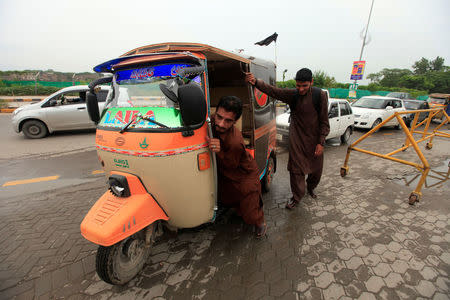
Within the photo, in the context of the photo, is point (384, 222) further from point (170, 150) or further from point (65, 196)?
point (65, 196)

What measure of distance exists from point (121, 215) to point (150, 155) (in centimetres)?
57

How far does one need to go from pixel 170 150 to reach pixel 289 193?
2877mm

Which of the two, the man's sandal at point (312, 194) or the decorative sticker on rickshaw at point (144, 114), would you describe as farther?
the man's sandal at point (312, 194)

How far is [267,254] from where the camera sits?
251 centimetres

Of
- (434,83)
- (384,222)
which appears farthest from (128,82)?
(434,83)

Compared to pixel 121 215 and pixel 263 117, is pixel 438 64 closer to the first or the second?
pixel 263 117

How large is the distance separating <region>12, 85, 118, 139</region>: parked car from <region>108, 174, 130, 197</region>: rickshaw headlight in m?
6.61

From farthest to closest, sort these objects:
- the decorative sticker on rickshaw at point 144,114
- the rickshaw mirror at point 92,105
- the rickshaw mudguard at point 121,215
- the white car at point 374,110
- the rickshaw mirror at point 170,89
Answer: the white car at point 374,110, the rickshaw mirror at point 92,105, the decorative sticker on rickshaw at point 144,114, the rickshaw mirror at point 170,89, the rickshaw mudguard at point 121,215

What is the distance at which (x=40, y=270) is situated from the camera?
2.26m

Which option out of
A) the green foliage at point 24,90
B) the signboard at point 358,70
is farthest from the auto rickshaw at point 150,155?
the green foliage at point 24,90

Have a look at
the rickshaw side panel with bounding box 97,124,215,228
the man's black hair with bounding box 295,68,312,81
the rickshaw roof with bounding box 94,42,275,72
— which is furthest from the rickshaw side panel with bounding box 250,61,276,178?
the rickshaw side panel with bounding box 97,124,215,228

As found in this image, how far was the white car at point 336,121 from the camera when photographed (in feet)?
22.9

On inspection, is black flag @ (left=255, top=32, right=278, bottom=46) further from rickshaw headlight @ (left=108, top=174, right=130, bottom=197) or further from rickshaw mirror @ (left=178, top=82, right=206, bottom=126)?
rickshaw headlight @ (left=108, top=174, right=130, bottom=197)

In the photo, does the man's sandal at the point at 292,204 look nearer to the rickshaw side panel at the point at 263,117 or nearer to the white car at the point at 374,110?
the rickshaw side panel at the point at 263,117
